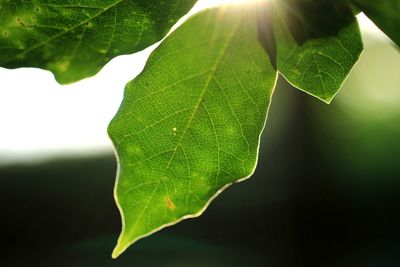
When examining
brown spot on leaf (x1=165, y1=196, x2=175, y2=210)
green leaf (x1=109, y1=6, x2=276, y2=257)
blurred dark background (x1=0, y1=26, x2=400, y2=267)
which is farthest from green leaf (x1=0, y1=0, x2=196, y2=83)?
blurred dark background (x1=0, y1=26, x2=400, y2=267)

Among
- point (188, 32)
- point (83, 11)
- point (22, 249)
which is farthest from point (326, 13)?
point (22, 249)

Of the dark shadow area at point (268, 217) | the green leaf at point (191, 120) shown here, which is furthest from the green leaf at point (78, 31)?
the dark shadow area at point (268, 217)

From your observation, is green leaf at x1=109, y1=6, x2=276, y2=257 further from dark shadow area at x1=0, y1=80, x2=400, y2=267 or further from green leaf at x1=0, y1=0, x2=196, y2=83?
dark shadow area at x1=0, y1=80, x2=400, y2=267

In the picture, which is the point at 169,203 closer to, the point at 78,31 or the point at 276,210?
the point at 78,31

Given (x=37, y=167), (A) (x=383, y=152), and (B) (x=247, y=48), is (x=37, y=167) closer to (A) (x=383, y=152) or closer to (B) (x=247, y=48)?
(A) (x=383, y=152)

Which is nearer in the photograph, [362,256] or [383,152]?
[362,256]

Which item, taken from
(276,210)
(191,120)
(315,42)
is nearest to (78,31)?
(191,120)
